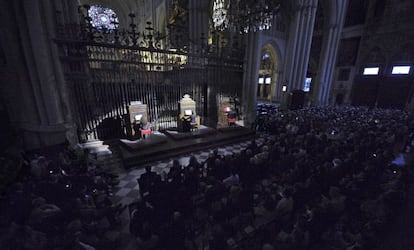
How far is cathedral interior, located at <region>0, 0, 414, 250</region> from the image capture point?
101 inches

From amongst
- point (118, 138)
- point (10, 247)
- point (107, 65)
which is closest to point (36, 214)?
point (10, 247)

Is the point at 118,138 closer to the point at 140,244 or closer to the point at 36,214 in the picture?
the point at 36,214

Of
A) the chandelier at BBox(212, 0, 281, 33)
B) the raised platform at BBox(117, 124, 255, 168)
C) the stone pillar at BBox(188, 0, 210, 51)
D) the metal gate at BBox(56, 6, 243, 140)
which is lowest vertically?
the raised platform at BBox(117, 124, 255, 168)

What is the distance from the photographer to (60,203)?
2859mm

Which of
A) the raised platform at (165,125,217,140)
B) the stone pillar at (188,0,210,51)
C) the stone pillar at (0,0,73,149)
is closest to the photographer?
the stone pillar at (0,0,73,149)

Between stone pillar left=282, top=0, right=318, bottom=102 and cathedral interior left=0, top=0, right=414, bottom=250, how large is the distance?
3.1 inches

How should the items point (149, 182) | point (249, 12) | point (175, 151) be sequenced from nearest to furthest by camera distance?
point (149, 182), point (175, 151), point (249, 12)

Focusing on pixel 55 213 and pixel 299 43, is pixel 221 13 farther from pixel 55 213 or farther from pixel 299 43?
pixel 55 213

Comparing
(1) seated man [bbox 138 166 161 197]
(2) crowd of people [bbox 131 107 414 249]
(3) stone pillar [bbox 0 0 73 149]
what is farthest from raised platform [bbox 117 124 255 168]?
(2) crowd of people [bbox 131 107 414 249]

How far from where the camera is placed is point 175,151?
6516 mm

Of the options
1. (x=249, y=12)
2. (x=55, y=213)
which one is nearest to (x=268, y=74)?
(x=249, y=12)

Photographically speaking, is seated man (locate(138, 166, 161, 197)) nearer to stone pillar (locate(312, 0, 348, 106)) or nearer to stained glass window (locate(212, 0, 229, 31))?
stained glass window (locate(212, 0, 229, 31))

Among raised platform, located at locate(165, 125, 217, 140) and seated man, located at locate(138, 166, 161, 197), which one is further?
raised platform, located at locate(165, 125, 217, 140)

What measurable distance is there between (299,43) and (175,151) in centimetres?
1197
